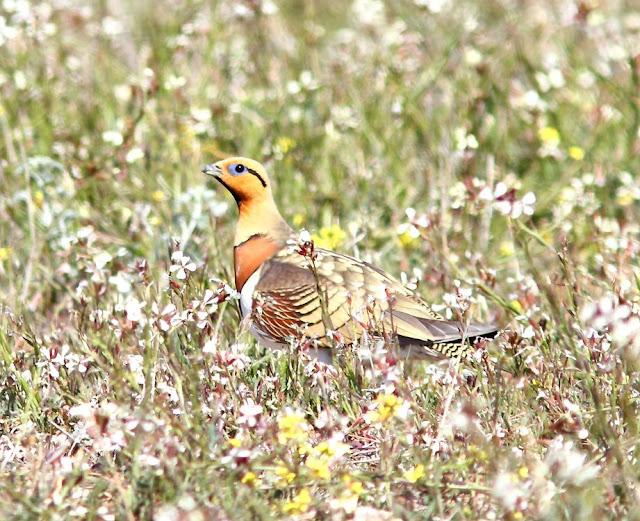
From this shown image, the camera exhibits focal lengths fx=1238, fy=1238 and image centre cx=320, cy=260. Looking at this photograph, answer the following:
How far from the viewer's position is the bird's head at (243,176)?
19.3ft

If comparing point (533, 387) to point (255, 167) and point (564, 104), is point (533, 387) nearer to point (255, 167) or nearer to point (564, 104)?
point (255, 167)

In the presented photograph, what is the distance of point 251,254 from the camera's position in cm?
567

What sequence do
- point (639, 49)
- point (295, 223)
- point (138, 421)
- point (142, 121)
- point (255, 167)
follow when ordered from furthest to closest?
point (639, 49) → point (142, 121) → point (295, 223) → point (255, 167) → point (138, 421)

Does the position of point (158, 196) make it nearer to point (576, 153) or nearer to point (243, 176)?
point (243, 176)

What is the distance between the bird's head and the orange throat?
0.79ft

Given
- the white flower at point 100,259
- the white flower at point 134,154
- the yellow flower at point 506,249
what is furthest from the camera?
the white flower at point 134,154

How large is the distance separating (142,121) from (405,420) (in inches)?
172

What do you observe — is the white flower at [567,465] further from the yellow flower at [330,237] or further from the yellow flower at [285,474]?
the yellow flower at [330,237]

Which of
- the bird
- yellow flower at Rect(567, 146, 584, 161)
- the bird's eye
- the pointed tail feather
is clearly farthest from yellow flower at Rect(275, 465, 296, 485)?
yellow flower at Rect(567, 146, 584, 161)

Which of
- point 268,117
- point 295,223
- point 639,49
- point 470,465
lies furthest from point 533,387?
point 639,49

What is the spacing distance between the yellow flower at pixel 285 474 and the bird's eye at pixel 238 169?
2.63 metres

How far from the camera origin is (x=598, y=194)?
707 centimetres

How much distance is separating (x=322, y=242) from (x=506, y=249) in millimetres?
1108

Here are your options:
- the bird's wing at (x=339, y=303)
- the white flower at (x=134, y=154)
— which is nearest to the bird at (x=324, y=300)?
the bird's wing at (x=339, y=303)
